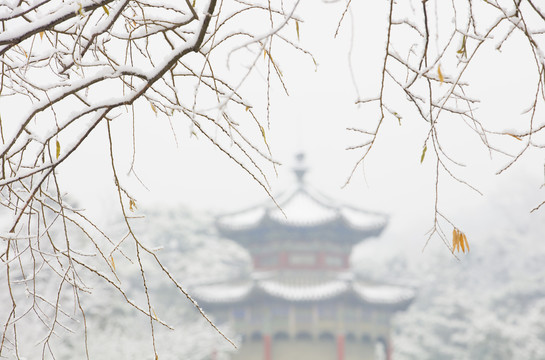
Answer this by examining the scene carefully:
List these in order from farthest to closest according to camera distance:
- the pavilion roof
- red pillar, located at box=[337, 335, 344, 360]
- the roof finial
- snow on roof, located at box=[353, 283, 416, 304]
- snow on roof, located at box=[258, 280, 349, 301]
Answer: the roof finial → the pavilion roof → snow on roof, located at box=[353, 283, 416, 304] → red pillar, located at box=[337, 335, 344, 360] → snow on roof, located at box=[258, 280, 349, 301]

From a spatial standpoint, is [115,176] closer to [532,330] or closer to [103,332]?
[103,332]

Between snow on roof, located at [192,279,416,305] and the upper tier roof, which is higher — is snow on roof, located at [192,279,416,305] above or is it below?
below

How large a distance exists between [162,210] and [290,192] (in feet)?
35.3

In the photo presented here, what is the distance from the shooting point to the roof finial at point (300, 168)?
14.6 metres

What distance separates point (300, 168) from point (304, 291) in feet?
8.13

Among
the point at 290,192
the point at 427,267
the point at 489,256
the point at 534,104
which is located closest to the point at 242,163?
the point at 534,104

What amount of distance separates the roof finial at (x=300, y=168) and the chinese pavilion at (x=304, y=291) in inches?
2.1

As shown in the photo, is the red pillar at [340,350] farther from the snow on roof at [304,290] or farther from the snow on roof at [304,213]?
the snow on roof at [304,213]

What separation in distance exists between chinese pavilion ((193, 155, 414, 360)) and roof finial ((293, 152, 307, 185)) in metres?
0.05

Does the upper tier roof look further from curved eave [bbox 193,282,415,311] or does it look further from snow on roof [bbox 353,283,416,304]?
curved eave [bbox 193,282,415,311]

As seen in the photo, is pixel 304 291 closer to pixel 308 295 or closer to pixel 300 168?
pixel 308 295

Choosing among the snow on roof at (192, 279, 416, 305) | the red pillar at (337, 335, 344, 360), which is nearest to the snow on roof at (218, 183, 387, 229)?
the snow on roof at (192, 279, 416, 305)

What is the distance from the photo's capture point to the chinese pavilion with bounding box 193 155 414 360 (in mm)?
13391

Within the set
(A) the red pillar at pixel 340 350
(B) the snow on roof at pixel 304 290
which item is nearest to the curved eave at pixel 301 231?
(B) the snow on roof at pixel 304 290
